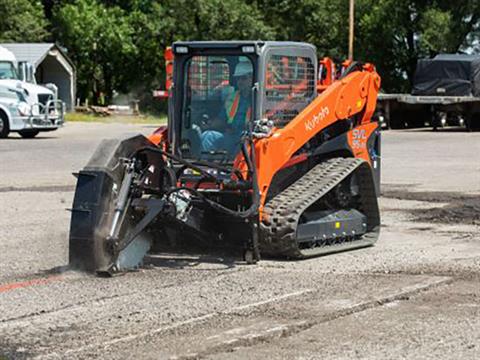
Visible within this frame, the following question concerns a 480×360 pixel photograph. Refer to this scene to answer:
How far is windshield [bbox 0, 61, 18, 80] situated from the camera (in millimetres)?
36594

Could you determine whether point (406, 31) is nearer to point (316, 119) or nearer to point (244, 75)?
point (316, 119)

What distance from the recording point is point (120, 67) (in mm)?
60188

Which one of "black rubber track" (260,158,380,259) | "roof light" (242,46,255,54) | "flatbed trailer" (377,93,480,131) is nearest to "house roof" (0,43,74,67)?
"flatbed trailer" (377,93,480,131)

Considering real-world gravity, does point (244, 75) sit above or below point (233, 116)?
above

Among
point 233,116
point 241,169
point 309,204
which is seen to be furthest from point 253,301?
point 233,116

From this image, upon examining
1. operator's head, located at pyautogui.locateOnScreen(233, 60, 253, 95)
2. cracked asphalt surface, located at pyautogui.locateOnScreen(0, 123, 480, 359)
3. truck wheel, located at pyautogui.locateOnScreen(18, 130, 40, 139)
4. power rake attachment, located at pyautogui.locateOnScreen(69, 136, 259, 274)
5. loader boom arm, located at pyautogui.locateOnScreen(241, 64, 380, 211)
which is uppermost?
operator's head, located at pyautogui.locateOnScreen(233, 60, 253, 95)

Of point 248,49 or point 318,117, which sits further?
point 318,117

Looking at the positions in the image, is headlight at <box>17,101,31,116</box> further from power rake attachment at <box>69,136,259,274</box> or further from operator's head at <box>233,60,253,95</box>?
power rake attachment at <box>69,136,259,274</box>

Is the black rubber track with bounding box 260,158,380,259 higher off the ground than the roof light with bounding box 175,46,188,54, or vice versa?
the roof light with bounding box 175,46,188,54

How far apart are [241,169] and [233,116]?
0.97 meters

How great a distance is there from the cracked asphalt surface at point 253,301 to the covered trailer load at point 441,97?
26482 millimetres

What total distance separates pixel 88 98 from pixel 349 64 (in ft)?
163

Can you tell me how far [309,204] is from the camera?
11.3 meters

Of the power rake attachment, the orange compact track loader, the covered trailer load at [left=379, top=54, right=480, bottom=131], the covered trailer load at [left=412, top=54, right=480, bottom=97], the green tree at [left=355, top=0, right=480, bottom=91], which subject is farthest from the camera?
the green tree at [left=355, top=0, right=480, bottom=91]
